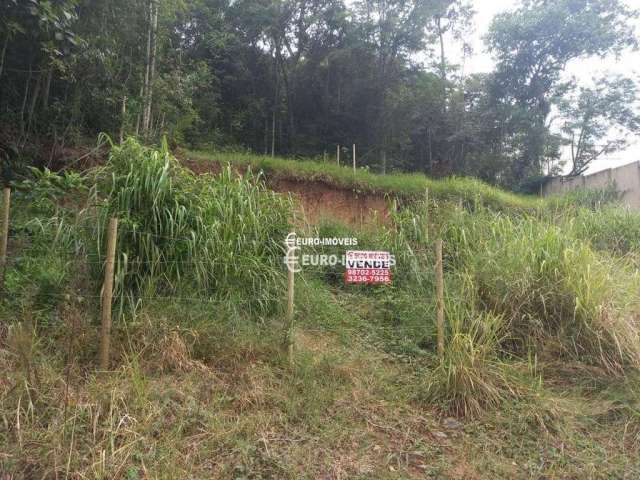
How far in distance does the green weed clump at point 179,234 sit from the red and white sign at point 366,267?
0.71 metres

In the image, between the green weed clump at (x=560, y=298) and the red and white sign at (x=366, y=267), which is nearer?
the green weed clump at (x=560, y=298)

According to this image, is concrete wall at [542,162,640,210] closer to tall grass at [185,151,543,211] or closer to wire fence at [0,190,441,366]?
tall grass at [185,151,543,211]

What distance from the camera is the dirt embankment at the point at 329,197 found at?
8383 millimetres

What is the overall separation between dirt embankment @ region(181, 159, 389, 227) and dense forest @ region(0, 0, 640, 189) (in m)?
2.21

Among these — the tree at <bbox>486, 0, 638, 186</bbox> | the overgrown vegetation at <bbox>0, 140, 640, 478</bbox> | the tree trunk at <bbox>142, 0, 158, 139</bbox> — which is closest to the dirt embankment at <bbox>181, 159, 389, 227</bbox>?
the tree trunk at <bbox>142, 0, 158, 139</bbox>

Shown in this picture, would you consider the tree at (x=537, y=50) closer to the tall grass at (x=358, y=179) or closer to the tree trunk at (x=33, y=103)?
the tall grass at (x=358, y=179)

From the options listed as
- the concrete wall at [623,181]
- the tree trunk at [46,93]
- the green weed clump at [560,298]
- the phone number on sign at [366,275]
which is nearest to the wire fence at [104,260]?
the phone number on sign at [366,275]

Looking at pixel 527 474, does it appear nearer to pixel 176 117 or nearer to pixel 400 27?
pixel 176 117

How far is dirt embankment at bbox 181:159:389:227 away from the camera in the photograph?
838cm

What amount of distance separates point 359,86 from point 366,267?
11345 mm

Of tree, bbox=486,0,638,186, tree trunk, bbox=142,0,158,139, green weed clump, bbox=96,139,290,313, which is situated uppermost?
tree, bbox=486,0,638,186

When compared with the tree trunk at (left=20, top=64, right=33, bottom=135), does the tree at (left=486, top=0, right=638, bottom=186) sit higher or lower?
higher

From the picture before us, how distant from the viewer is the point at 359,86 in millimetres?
14281

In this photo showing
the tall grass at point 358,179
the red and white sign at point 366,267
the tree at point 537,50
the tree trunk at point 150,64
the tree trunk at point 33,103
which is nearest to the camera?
the red and white sign at point 366,267
